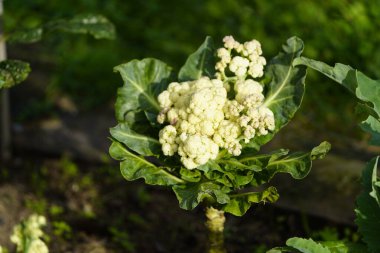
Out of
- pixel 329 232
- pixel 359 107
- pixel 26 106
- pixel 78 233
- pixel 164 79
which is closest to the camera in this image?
pixel 359 107

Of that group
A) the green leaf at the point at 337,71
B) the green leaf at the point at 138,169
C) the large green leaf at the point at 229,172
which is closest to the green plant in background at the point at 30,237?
the green leaf at the point at 138,169

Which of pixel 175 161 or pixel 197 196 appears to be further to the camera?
pixel 175 161

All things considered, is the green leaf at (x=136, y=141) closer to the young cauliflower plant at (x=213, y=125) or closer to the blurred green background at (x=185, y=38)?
the young cauliflower plant at (x=213, y=125)

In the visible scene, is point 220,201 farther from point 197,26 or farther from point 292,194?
point 197,26

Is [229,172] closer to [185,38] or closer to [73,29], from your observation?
[73,29]

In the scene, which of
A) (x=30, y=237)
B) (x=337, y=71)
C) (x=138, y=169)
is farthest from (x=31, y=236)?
(x=337, y=71)

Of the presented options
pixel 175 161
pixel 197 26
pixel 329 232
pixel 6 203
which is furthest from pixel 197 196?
pixel 197 26

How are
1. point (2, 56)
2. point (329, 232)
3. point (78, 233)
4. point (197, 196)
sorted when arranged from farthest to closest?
point (2, 56) → point (78, 233) → point (329, 232) → point (197, 196)
